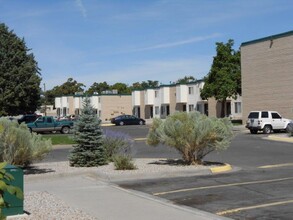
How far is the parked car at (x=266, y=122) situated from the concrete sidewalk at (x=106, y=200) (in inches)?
1050

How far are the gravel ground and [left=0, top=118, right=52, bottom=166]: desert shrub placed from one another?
509 mm

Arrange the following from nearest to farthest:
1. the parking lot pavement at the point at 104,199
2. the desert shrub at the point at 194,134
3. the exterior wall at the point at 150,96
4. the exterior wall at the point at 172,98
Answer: the parking lot pavement at the point at 104,199
the desert shrub at the point at 194,134
the exterior wall at the point at 172,98
the exterior wall at the point at 150,96

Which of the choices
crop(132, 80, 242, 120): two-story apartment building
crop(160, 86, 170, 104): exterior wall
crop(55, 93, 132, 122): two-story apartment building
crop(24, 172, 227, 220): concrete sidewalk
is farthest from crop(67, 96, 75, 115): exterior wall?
crop(24, 172, 227, 220): concrete sidewalk

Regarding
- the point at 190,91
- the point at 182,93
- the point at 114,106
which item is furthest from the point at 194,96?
the point at 114,106

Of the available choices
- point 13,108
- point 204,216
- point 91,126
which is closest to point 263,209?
point 204,216

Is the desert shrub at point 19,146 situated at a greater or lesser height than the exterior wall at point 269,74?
lesser

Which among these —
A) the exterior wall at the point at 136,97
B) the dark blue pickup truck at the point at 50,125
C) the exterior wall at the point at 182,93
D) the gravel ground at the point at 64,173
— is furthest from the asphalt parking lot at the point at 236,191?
the exterior wall at the point at 136,97

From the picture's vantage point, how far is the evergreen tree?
4659 cm

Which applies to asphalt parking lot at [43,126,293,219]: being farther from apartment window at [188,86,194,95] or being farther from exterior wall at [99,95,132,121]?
exterior wall at [99,95,132,121]

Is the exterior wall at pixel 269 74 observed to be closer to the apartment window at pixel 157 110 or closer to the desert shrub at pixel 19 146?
the desert shrub at pixel 19 146

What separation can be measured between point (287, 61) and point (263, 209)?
36713mm

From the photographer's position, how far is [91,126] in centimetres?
1619

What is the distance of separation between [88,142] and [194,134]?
3.50m

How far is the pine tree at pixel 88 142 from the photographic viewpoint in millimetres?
15930
